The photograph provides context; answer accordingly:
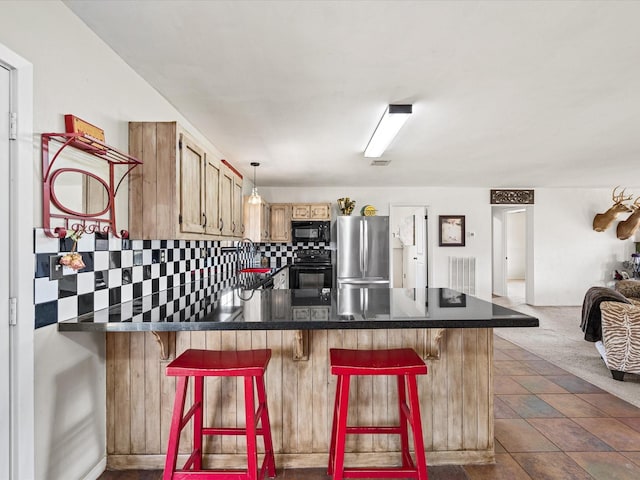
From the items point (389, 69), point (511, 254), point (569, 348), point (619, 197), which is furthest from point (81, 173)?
point (511, 254)

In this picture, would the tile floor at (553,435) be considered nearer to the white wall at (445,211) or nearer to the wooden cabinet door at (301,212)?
the white wall at (445,211)

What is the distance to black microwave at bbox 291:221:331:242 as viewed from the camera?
19.2ft

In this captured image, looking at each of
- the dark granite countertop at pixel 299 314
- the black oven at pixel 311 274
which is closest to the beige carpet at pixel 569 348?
the dark granite countertop at pixel 299 314

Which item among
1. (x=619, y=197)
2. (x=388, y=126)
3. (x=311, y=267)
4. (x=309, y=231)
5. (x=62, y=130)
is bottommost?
(x=311, y=267)

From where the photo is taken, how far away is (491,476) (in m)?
1.95

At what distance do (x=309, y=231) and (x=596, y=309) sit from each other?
380cm

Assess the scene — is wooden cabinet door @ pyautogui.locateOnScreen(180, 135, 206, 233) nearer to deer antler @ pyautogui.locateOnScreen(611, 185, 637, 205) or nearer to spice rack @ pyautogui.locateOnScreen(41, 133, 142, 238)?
spice rack @ pyautogui.locateOnScreen(41, 133, 142, 238)

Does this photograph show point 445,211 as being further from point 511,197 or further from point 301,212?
point 301,212

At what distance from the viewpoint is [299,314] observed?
1.75 m

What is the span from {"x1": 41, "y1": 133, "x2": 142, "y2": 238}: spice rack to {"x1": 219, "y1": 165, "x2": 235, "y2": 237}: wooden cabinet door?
1114 mm

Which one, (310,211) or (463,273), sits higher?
(310,211)

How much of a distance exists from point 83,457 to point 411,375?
1.64 metres

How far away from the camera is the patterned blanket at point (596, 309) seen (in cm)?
340

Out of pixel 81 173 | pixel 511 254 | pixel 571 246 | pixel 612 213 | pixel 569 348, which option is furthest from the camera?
pixel 511 254
